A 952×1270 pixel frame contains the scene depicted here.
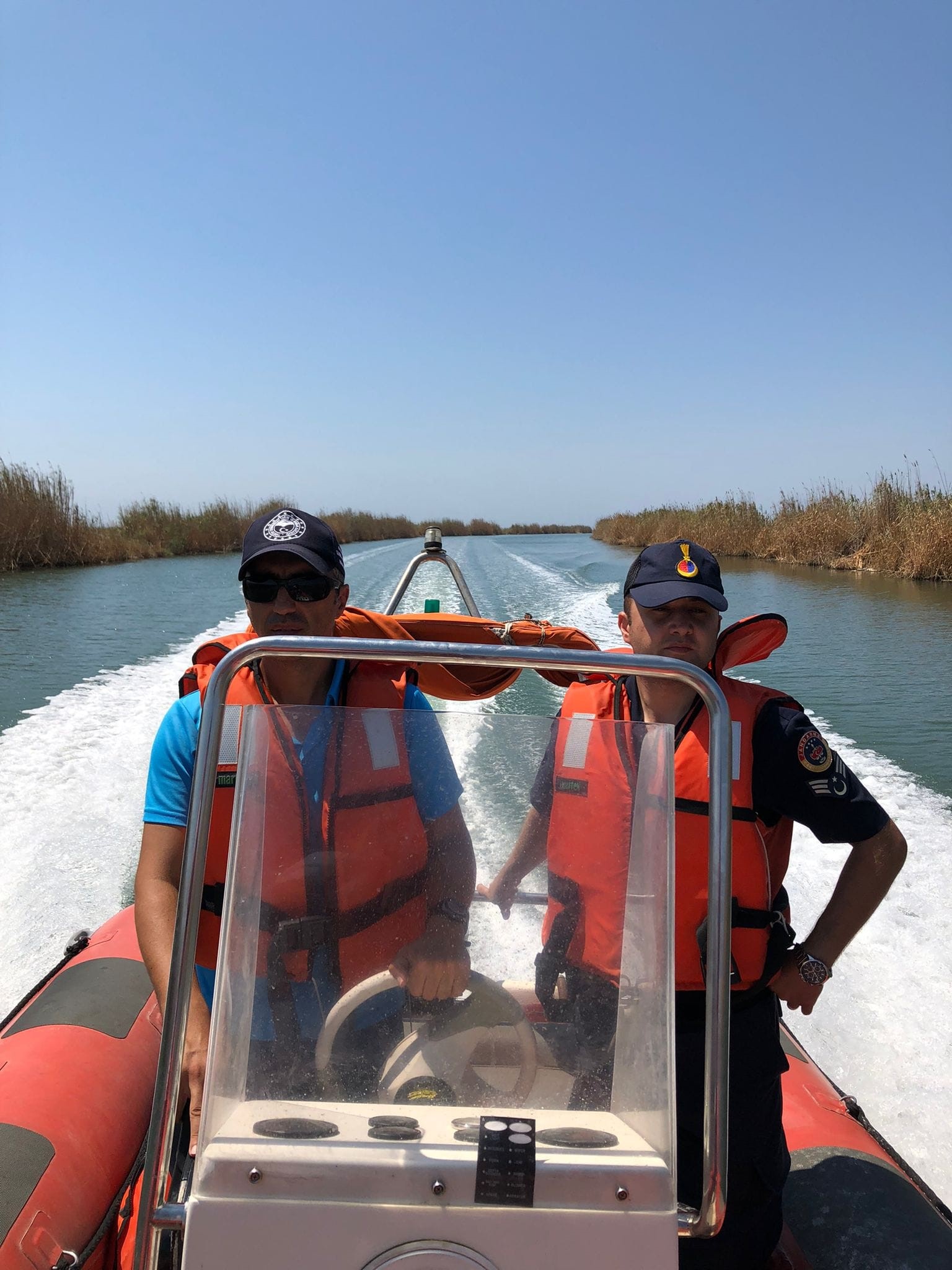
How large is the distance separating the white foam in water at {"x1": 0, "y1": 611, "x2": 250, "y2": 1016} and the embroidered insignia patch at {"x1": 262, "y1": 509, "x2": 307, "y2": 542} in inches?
84.9

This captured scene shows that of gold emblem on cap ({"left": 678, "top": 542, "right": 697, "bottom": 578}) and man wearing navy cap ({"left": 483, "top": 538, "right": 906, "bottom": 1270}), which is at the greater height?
gold emblem on cap ({"left": 678, "top": 542, "right": 697, "bottom": 578})

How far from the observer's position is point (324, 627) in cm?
154

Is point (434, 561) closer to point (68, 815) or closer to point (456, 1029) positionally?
point (456, 1029)

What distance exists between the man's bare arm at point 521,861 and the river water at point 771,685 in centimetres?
11

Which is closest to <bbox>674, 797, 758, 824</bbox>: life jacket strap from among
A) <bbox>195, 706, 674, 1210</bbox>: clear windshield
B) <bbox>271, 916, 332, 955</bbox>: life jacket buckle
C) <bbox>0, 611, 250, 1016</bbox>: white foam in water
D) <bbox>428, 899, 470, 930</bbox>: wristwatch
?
<bbox>195, 706, 674, 1210</bbox>: clear windshield

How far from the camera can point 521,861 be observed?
1.08m

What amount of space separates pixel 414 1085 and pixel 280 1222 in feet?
0.62

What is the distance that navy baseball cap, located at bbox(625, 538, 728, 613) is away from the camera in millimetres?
1580

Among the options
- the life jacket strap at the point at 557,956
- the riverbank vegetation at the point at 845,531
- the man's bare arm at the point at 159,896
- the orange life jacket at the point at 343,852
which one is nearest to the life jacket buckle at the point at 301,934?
the orange life jacket at the point at 343,852

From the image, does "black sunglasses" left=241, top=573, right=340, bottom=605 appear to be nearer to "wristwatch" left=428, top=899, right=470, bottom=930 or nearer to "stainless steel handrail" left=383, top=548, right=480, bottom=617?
"wristwatch" left=428, top=899, right=470, bottom=930

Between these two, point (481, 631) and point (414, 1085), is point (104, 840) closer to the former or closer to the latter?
point (481, 631)

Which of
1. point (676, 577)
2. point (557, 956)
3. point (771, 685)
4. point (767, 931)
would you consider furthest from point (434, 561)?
point (771, 685)

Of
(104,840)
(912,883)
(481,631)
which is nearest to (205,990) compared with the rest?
(481,631)

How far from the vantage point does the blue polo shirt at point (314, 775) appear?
3.33 ft
